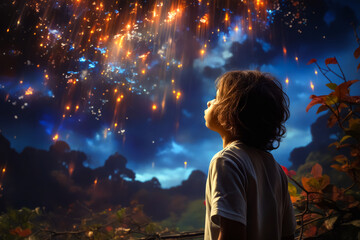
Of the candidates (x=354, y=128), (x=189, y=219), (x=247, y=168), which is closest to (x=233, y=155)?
(x=247, y=168)

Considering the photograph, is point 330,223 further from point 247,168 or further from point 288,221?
point 247,168

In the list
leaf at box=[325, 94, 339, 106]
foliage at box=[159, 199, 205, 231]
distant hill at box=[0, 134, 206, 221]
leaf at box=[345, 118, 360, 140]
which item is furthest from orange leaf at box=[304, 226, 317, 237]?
distant hill at box=[0, 134, 206, 221]

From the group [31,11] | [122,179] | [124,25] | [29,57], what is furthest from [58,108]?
[124,25]

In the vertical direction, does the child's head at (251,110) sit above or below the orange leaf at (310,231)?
above

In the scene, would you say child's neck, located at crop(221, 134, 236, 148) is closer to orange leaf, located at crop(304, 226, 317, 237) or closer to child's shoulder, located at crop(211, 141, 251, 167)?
child's shoulder, located at crop(211, 141, 251, 167)

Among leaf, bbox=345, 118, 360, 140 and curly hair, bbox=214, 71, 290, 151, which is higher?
leaf, bbox=345, 118, 360, 140

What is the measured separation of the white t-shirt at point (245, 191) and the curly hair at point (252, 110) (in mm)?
37

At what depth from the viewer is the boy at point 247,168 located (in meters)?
0.35

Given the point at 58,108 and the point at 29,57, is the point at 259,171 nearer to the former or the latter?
the point at 29,57

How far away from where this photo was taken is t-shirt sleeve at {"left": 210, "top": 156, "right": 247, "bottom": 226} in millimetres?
339

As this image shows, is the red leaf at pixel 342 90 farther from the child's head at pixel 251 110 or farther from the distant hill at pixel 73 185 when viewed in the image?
the distant hill at pixel 73 185

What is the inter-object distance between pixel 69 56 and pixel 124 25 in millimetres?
1141

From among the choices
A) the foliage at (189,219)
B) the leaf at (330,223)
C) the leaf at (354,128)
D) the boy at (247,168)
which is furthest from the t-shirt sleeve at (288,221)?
the foliage at (189,219)

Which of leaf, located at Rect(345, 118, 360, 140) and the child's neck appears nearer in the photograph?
the child's neck
